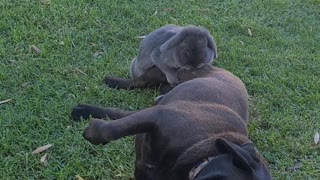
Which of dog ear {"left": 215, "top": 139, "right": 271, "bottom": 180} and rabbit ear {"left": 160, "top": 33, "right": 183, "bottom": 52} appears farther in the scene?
rabbit ear {"left": 160, "top": 33, "right": 183, "bottom": 52}

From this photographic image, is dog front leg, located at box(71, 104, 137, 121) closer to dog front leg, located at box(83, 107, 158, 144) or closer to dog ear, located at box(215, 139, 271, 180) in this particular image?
dog front leg, located at box(83, 107, 158, 144)

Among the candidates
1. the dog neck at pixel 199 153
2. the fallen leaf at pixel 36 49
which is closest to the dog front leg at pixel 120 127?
the dog neck at pixel 199 153

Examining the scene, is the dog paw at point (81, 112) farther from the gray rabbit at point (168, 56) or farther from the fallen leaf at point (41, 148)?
the gray rabbit at point (168, 56)

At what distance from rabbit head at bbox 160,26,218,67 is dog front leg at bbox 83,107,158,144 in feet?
5.11

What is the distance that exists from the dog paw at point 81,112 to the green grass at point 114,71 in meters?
0.06

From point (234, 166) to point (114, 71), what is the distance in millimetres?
2934

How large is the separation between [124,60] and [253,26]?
2362mm

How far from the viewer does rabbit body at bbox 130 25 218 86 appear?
541 cm

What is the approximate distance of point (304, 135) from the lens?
543 centimetres

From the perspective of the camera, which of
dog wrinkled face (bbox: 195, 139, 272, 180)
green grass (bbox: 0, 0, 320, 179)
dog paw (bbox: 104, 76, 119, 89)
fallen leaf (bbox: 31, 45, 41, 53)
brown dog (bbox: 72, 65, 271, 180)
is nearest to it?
dog wrinkled face (bbox: 195, 139, 272, 180)

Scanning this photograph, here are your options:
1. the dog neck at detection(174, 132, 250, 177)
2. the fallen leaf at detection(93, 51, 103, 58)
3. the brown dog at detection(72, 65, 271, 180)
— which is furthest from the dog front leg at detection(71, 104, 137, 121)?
the dog neck at detection(174, 132, 250, 177)

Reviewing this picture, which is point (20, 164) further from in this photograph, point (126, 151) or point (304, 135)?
point (304, 135)

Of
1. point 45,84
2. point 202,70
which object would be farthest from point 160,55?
point 45,84

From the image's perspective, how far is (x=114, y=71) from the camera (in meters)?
5.95
